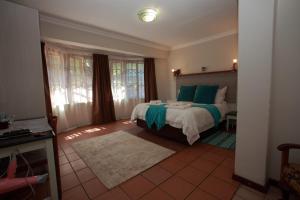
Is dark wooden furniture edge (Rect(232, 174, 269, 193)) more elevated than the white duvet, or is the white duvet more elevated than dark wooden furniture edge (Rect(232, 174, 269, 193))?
the white duvet

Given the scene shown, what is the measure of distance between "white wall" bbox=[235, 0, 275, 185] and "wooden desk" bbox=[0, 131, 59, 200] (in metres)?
1.88

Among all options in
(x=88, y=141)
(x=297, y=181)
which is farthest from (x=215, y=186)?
(x=88, y=141)

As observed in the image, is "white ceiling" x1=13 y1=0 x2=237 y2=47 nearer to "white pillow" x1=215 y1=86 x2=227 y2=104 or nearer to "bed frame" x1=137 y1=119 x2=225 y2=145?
"white pillow" x1=215 y1=86 x2=227 y2=104

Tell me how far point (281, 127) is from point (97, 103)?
3943mm

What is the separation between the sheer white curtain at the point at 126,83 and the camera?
4.54 metres

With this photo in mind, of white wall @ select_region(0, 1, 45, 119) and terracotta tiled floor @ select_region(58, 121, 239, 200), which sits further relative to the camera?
white wall @ select_region(0, 1, 45, 119)

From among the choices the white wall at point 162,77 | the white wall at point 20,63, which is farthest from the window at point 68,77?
the white wall at point 162,77

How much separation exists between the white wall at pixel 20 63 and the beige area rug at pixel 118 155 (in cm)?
103

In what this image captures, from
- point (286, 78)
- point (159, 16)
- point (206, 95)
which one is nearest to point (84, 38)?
point (159, 16)

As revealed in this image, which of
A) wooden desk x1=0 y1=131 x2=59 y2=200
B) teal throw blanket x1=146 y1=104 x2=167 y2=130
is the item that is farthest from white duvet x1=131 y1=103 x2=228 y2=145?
wooden desk x1=0 y1=131 x2=59 y2=200

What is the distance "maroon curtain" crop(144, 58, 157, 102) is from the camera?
5.02 m

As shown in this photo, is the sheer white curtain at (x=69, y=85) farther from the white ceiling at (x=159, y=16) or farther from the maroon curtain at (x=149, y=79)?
the maroon curtain at (x=149, y=79)

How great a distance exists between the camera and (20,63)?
1812 mm

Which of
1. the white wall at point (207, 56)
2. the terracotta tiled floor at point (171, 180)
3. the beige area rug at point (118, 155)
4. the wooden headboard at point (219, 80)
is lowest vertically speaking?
the terracotta tiled floor at point (171, 180)
